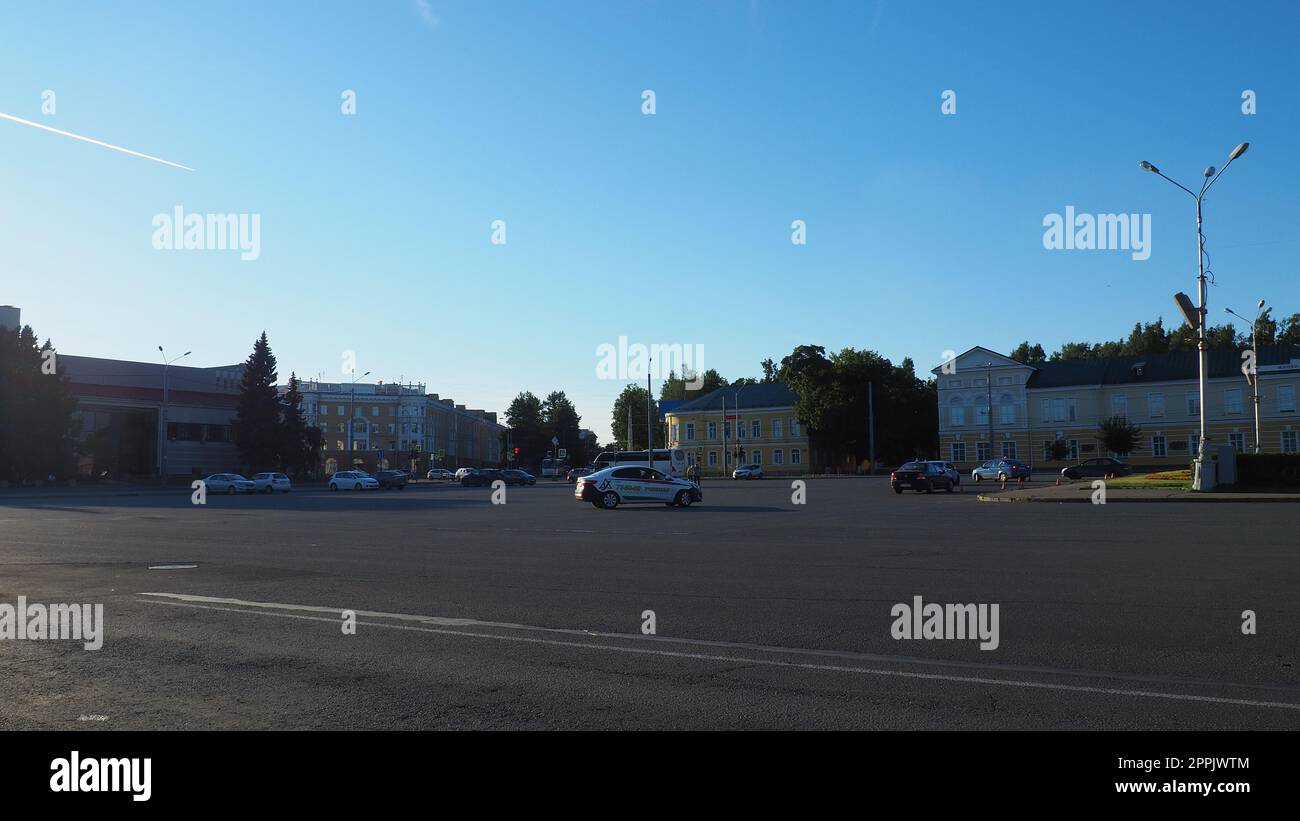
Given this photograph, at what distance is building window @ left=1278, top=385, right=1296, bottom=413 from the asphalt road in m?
76.3

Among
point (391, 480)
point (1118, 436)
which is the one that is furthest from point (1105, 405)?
point (391, 480)

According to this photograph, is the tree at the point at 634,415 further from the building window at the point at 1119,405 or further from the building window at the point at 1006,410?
the building window at the point at 1119,405

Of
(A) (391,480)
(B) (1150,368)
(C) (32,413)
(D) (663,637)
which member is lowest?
(A) (391,480)

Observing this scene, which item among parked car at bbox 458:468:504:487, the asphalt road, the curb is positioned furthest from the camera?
parked car at bbox 458:468:504:487

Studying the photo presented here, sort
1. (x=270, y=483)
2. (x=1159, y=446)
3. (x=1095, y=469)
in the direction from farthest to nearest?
(x=1159, y=446), (x=270, y=483), (x=1095, y=469)

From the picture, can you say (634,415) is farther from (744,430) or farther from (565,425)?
(744,430)

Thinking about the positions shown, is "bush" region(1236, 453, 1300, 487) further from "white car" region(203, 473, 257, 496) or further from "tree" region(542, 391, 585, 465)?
"tree" region(542, 391, 585, 465)

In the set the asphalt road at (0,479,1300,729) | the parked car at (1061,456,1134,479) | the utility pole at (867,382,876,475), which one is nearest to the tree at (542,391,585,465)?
the utility pole at (867,382,876,475)

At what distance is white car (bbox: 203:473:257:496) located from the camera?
202 ft

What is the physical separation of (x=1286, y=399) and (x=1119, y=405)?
12.8 m

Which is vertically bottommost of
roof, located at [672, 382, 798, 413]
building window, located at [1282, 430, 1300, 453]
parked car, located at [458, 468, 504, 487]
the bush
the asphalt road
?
parked car, located at [458, 468, 504, 487]

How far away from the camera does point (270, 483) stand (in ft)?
207

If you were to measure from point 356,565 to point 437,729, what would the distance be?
1014 centimetres

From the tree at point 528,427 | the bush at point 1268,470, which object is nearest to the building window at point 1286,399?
the bush at point 1268,470
